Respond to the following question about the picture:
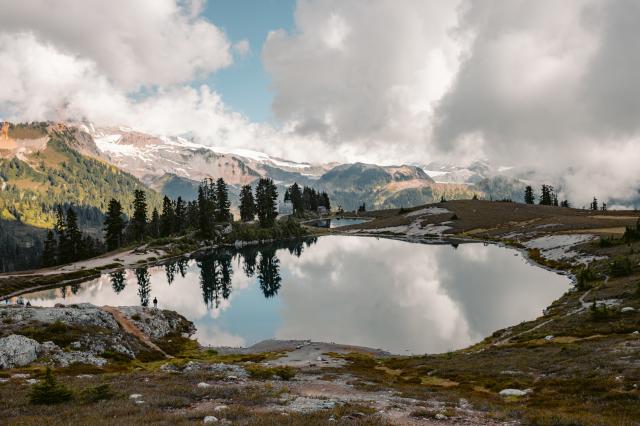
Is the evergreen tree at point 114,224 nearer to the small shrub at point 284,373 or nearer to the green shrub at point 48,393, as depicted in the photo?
the small shrub at point 284,373

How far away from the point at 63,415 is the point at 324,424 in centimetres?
1320

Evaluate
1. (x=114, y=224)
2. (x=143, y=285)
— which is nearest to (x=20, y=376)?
(x=143, y=285)

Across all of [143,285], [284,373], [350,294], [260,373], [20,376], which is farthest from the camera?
[143,285]

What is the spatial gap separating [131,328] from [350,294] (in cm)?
4933

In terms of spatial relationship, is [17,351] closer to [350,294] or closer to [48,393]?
[48,393]

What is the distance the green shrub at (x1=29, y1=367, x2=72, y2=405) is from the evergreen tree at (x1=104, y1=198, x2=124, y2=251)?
156m

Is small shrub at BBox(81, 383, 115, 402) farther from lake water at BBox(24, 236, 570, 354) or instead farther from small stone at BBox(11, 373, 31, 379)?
lake water at BBox(24, 236, 570, 354)

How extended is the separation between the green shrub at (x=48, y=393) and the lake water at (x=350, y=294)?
1862 inches

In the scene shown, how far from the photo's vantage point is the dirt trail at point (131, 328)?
61.8 m

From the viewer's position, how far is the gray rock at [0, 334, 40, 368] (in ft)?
146

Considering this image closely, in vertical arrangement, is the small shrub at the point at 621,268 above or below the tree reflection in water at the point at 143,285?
above

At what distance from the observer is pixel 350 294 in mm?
97562

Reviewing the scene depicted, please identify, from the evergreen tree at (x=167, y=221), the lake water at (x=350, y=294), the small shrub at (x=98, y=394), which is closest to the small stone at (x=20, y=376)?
the small shrub at (x=98, y=394)

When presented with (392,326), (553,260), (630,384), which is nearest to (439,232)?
(553,260)
